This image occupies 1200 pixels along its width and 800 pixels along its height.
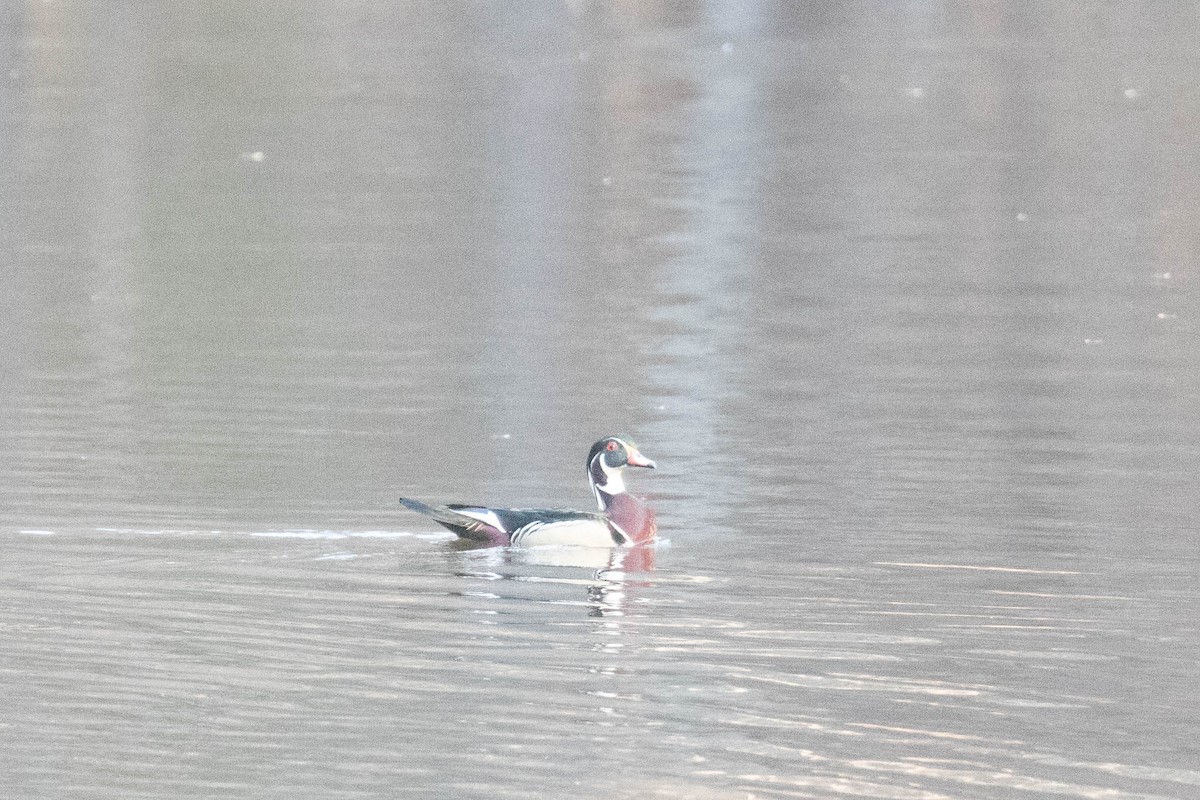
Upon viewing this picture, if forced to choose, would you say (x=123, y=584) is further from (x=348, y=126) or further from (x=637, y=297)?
(x=348, y=126)

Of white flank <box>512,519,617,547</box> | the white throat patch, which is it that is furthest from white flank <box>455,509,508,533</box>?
the white throat patch

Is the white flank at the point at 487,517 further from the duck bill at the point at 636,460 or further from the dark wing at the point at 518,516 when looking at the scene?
the duck bill at the point at 636,460

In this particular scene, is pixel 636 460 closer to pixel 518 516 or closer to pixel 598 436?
pixel 518 516

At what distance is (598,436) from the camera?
1327 cm

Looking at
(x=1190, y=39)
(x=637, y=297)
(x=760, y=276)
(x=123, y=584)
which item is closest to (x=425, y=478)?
(x=123, y=584)

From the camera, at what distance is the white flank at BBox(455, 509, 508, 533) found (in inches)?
414

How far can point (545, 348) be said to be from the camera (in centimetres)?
1633

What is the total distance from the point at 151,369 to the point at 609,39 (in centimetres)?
2841

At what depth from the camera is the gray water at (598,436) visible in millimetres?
7719

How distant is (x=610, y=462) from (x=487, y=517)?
891mm

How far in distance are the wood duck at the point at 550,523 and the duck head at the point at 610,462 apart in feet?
0.55

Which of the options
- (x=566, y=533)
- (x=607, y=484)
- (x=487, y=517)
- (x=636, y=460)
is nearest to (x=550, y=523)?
(x=566, y=533)

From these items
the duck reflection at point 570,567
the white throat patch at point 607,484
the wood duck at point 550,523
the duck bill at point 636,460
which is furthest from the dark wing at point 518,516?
the duck bill at point 636,460

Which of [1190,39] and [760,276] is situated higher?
[1190,39]
